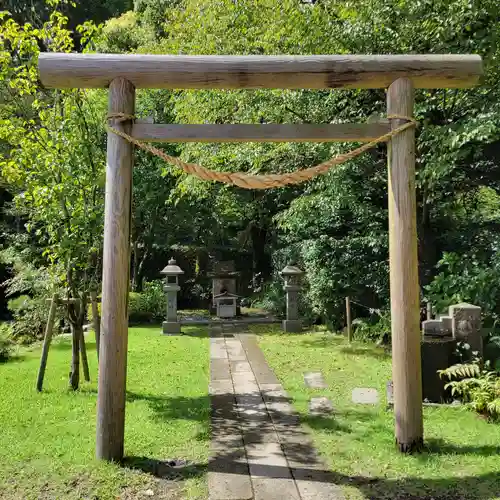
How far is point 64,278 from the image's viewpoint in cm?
507

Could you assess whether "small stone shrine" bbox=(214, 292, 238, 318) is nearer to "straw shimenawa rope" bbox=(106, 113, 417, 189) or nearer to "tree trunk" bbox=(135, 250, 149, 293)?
"tree trunk" bbox=(135, 250, 149, 293)

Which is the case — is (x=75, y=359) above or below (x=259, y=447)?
above

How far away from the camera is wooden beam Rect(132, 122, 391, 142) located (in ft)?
11.5

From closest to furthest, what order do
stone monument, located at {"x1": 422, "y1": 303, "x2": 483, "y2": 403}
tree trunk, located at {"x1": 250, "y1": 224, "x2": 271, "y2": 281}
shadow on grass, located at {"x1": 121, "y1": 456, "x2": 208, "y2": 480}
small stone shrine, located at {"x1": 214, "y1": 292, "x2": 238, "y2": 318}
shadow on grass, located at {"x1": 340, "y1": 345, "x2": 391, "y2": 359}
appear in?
shadow on grass, located at {"x1": 121, "y1": 456, "x2": 208, "y2": 480} < stone monument, located at {"x1": 422, "y1": 303, "x2": 483, "y2": 403} < shadow on grass, located at {"x1": 340, "y1": 345, "x2": 391, "y2": 359} < small stone shrine, located at {"x1": 214, "y1": 292, "x2": 238, "y2": 318} < tree trunk, located at {"x1": 250, "y1": 224, "x2": 271, "y2": 281}

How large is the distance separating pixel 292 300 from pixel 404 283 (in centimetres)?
699

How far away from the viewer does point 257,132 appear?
354 centimetres

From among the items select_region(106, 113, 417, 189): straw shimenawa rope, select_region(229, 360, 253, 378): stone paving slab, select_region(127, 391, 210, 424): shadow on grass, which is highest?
select_region(106, 113, 417, 189): straw shimenawa rope

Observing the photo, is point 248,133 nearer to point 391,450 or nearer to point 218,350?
point 391,450

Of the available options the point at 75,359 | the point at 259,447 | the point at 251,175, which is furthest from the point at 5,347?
the point at 251,175

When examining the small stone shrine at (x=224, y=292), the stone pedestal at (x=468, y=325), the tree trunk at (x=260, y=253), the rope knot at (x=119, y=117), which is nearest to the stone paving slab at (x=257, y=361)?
the stone pedestal at (x=468, y=325)

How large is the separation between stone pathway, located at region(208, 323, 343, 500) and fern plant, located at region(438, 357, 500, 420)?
1658 millimetres

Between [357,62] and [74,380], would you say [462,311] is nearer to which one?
[357,62]

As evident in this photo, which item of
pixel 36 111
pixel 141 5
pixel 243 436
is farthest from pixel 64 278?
pixel 141 5

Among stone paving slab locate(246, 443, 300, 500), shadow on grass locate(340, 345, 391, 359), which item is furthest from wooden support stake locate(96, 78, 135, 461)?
shadow on grass locate(340, 345, 391, 359)
